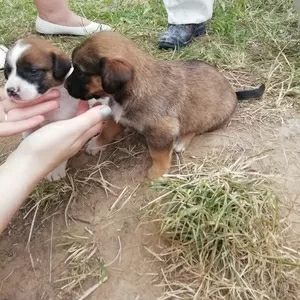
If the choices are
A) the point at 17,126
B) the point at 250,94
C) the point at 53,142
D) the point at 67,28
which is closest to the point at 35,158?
the point at 53,142

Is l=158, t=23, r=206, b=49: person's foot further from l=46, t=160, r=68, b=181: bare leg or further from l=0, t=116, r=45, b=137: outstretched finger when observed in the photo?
l=0, t=116, r=45, b=137: outstretched finger

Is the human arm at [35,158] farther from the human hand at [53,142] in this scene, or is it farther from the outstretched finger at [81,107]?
the outstretched finger at [81,107]

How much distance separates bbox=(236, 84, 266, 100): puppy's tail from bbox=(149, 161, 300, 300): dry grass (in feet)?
3.22

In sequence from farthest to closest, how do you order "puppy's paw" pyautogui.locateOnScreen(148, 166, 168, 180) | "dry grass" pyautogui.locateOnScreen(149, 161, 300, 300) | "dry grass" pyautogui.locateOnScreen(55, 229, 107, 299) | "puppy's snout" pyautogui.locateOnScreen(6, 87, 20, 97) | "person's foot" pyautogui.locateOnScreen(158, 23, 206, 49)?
"person's foot" pyautogui.locateOnScreen(158, 23, 206, 49) < "puppy's paw" pyautogui.locateOnScreen(148, 166, 168, 180) < "puppy's snout" pyautogui.locateOnScreen(6, 87, 20, 97) < "dry grass" pyautogui.locateOnScreen(55, 229, 107, 299) < "dry grass" pyautogui.locateOnScreen(149, 161, 300, 300)

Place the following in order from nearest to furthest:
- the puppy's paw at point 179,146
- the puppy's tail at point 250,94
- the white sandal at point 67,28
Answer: the puppy's paw at point 179,146, the puppy's tail at point 250,94, the white sandal at point 67,28

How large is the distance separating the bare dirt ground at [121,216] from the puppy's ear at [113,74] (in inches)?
22.6

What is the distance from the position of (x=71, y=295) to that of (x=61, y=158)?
25.8 inches

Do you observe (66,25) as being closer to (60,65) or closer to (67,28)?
(67,28)

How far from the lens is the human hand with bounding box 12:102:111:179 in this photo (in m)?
2.54

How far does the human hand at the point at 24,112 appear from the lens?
2.69 m

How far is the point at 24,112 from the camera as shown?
9.27 feet

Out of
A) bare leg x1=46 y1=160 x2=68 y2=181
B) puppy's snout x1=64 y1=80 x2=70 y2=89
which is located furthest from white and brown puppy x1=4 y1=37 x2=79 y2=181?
bare leg x1=46 y1=160 x2=68 y2=181

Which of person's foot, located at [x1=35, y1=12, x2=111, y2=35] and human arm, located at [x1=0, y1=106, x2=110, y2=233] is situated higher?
human arm, located at [x1=0, y1=106, x2=110, y2=233]

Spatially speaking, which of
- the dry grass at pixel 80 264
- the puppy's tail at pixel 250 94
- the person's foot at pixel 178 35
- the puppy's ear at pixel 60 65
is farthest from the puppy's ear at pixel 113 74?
the person's foot at pixel 178 35
